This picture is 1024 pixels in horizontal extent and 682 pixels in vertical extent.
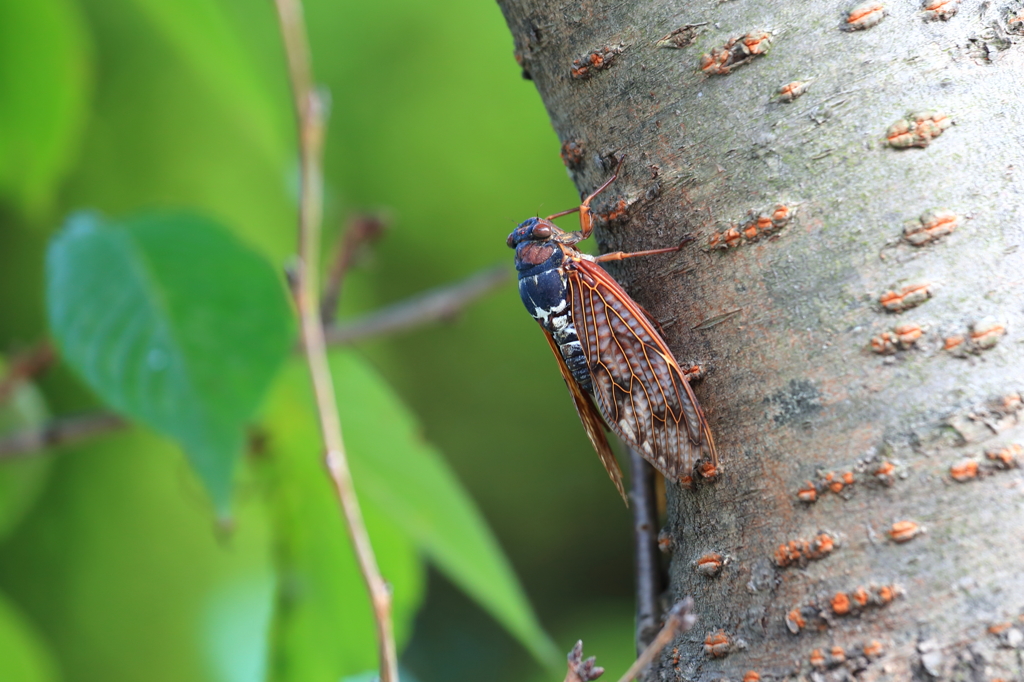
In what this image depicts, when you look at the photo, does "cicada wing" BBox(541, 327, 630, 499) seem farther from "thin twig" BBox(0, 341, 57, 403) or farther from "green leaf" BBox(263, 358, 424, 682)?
"thin twig" BBox(0, 341, 57, 403)

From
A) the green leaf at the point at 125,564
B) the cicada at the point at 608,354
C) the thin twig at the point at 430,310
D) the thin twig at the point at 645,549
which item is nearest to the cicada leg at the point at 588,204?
the cicada at the point at 608,354

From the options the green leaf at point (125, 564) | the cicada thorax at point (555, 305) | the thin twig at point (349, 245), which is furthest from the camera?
the green leaf at point (125, 564)

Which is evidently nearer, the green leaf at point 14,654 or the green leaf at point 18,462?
the green leaf at point 14,654

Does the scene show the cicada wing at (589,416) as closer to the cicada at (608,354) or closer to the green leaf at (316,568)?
the cicada at (608,354)

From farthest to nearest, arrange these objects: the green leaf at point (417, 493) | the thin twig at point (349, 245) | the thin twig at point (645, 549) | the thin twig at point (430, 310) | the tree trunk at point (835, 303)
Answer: the thin twig at point (430, 310) → the thin twig at point (349, 245) → the green leaf at point (417, 493) → the thin twig at point (645, 549) → the tree trunk at point (835, 303)

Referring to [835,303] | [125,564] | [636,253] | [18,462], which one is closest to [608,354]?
[636,253]

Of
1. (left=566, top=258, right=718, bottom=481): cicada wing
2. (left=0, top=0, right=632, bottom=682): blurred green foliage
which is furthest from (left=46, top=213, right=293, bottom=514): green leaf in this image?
(left=566, top=258, right=718, bottom=481): cicada wing
